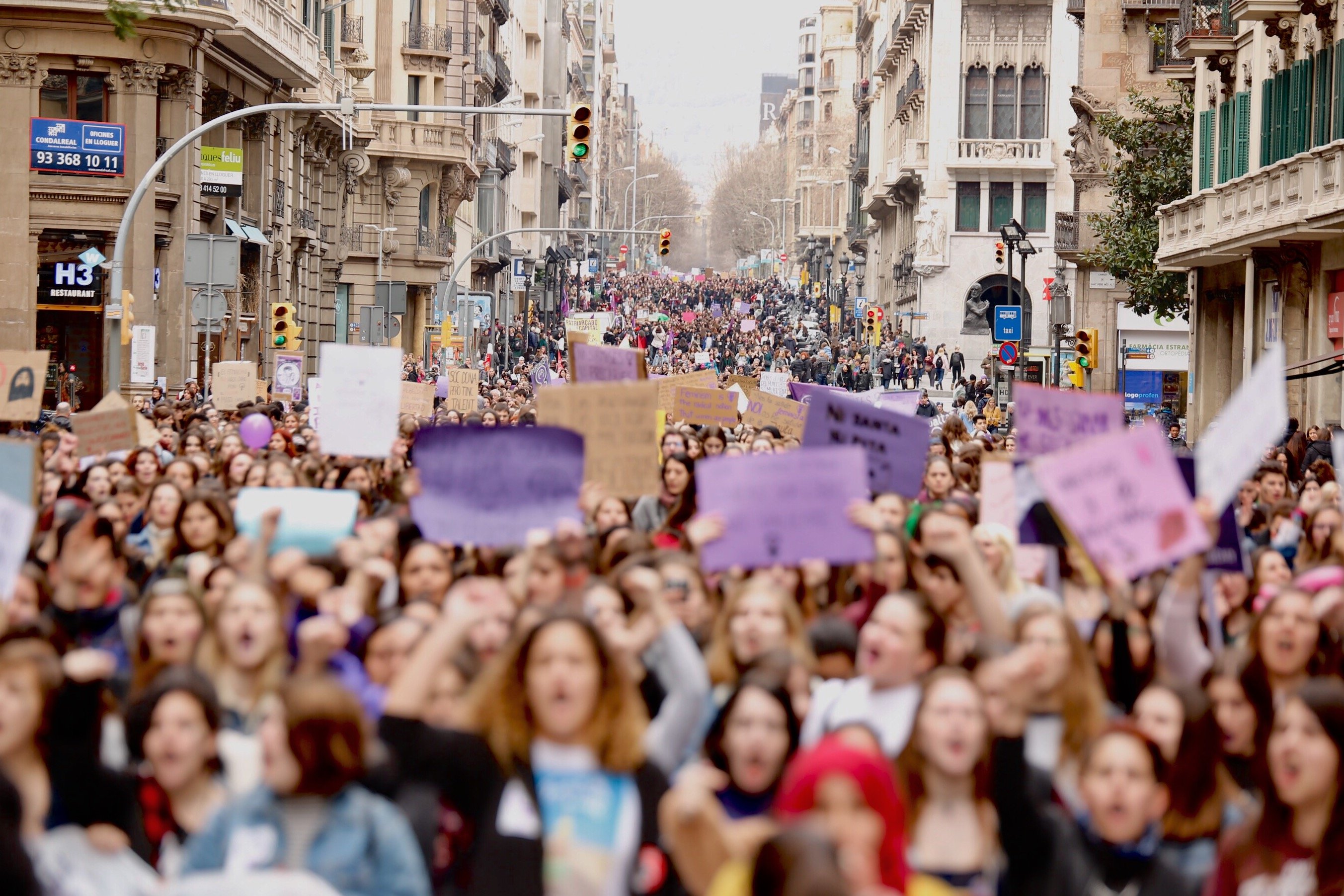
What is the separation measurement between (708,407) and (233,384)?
7.07m

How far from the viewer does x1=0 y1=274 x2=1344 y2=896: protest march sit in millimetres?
5023

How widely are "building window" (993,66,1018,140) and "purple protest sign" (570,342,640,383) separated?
60.6 meters

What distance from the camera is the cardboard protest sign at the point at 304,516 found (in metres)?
8.60

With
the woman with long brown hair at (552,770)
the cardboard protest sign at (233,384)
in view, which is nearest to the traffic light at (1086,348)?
the cardboard protest sign at (233,384)

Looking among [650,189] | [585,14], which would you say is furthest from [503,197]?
[650,189]

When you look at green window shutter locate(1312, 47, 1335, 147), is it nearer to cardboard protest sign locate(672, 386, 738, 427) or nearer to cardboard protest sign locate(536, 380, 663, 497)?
cardboard protest sign locate(672, 386, 738, 427)

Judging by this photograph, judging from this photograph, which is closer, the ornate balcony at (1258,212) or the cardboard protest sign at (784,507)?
the cardboard protest sign at (784,507)

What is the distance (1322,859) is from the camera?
5.16 meters

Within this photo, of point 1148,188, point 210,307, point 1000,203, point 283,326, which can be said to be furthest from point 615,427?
point 1000,203

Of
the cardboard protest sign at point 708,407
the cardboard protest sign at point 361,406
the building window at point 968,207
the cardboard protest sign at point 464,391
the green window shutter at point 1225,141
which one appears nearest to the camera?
the cardboard protest sign at point 361,406

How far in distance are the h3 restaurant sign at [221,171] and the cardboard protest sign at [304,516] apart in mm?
21893

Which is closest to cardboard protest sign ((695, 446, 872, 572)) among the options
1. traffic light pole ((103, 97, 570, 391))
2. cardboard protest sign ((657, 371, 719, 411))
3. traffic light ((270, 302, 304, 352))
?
cardboard protest sign ((657, 371, 719, 411))

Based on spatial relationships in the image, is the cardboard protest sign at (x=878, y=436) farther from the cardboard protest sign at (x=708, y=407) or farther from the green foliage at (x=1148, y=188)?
the green foliage at (x=1148, y=188)

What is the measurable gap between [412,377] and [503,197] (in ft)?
162
